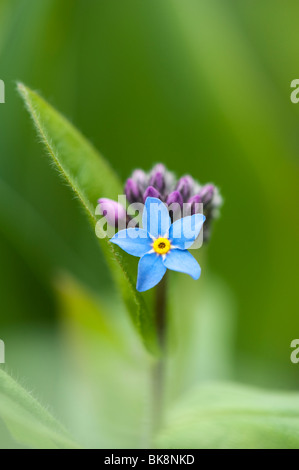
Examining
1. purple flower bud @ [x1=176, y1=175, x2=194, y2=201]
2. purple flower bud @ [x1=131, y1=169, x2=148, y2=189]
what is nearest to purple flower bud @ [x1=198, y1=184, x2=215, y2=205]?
purple flower bud @ [x1=176, y1=175, x2=194, y2=201]

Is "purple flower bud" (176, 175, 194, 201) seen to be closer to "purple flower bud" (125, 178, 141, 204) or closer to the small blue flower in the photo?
"purple flower bud" (125, 178, 141, 204)

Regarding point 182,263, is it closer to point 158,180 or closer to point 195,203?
point 195,203

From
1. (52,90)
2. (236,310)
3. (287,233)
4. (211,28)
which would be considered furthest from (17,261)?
(211,28)

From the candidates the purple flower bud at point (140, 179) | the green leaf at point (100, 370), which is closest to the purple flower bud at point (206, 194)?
the purple flower bud at point (140, 179)

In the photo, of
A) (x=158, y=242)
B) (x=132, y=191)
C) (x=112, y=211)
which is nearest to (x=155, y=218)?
(x=158, y=242)

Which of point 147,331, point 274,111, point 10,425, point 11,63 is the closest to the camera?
point 10,425

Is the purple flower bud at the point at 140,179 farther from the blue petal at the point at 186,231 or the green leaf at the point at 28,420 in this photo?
the green leaf at the point at 28,420
